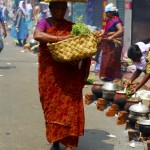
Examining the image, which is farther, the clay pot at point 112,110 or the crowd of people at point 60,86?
the clay pot at point 112,110

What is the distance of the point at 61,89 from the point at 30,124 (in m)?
1.78

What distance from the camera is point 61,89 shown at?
5.95 m

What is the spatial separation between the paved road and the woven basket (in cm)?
137

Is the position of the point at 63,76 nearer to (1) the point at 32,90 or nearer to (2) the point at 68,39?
(2) the point at 68,39

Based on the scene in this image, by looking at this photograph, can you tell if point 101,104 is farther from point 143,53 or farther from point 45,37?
point 45,37

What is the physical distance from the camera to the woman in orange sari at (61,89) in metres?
5.91

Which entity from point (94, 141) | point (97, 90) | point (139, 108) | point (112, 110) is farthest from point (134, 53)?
point (97, 90)

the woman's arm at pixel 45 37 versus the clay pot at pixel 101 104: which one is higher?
the woman's arm at pixel 45 37

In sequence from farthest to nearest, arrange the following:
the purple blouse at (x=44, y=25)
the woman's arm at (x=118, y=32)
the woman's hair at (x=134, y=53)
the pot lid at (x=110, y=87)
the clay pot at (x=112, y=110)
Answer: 1. the woman's arm at (x=118, y=32)
2. the pot lid at (x=110, y=87)
3. the clay pot at (x=112, y=110)
4. the woman's hair at (x=134, y=53)
5. the purple blouse at (x=44, y=25)

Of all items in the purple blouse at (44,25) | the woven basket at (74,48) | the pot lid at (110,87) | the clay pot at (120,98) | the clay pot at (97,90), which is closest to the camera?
the woven basket at (74,48)

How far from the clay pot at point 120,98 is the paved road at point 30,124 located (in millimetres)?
275

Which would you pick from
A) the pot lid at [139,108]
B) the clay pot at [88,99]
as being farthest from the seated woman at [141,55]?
the clay pot at [88,99]

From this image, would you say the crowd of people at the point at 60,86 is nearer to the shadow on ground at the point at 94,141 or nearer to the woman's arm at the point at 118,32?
the shadow on ground at the point at 94,141

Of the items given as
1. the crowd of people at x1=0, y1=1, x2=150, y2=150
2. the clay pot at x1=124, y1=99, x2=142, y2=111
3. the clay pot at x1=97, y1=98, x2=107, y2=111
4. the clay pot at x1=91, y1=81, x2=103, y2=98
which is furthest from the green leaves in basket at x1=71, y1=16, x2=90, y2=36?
the clay pot at x1=91, y1=81, x2=103, y2=98
